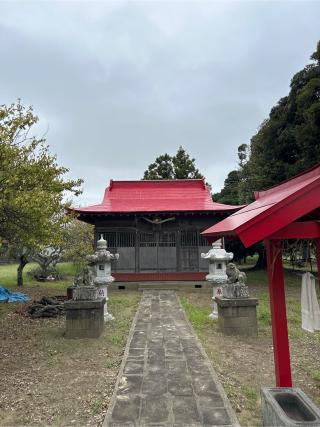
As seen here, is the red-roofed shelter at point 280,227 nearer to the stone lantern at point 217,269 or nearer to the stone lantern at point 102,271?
the stone lantern at point 217,269

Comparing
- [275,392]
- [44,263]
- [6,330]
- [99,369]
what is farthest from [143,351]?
[44,263]

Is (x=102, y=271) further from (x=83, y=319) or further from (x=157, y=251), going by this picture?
(x=157, y=251)

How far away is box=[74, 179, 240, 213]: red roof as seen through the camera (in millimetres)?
16078

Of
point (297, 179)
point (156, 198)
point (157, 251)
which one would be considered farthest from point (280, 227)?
point (156, 198)

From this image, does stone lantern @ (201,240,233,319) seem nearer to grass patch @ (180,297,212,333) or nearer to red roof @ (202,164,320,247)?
grass patch @ (180,297,212,333)

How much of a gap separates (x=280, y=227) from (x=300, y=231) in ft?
1.78

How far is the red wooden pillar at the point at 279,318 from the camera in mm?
3707

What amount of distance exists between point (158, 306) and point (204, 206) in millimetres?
6657

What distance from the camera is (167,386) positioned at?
465 cm

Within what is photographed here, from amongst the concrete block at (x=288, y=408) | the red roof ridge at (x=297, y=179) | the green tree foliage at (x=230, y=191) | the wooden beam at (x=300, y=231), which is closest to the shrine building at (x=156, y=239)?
the green tree foliage at (x=230, y=191)

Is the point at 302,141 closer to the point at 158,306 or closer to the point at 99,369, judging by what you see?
the point at 158,306

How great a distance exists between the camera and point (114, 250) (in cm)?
1648

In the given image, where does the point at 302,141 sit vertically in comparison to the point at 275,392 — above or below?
above

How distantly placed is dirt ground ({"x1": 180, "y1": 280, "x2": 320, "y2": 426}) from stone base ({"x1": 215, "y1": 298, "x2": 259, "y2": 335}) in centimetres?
23
